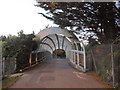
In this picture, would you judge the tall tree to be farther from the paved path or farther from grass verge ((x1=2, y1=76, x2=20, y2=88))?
grass verge ((x1=2, y1=76, x2=20, y2=88))

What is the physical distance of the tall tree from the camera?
36.9ft

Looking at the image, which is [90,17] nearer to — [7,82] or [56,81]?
[56,81]

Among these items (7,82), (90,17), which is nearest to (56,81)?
(7,82)

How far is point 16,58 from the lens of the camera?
1440 cm

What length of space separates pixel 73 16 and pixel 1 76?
18.3ft

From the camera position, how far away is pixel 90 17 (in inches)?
480

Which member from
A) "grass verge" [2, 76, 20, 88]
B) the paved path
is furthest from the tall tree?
"grass verge" [2, 76, 20, 88]

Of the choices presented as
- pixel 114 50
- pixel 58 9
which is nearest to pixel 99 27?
pixel 58 9

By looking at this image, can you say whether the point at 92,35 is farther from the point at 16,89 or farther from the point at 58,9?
the point at 16,89

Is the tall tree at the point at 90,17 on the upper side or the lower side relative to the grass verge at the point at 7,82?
upper

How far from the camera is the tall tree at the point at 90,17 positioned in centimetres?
1126

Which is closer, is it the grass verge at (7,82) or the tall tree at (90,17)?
the grass verge at (7,82)

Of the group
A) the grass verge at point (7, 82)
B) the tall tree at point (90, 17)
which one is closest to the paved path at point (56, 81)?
the grass verge at point (7, 82)

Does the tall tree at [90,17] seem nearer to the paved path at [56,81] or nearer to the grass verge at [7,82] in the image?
the paved path at [56,81]
